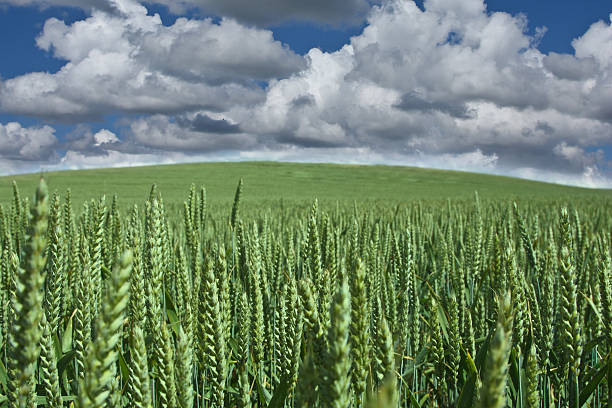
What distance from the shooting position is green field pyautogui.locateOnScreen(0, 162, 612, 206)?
105ft

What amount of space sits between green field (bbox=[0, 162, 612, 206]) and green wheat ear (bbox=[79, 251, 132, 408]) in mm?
27891

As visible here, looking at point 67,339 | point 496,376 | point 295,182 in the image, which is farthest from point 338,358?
point 295,182

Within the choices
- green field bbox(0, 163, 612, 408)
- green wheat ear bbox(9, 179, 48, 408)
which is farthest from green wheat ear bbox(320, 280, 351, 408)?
green wheat ear bbox(9, 179, 48, 408)

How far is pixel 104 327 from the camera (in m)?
0.57

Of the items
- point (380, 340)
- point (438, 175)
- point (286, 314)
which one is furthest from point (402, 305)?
point (438, 175)

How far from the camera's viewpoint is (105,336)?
581mm

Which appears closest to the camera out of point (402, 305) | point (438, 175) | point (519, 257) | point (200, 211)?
point (402, 305)

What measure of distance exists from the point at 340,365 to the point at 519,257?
368 centimetres

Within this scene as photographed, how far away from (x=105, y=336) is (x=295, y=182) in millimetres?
41548

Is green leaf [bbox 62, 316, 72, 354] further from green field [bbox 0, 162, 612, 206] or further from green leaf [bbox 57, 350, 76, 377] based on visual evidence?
green field [bbox 0, 162, 612, 206]

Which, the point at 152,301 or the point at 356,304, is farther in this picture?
the point at 152,301

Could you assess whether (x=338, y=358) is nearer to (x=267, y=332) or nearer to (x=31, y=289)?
(x=31, y=289)

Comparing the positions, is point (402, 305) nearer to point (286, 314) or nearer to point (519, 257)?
point (286, 314)

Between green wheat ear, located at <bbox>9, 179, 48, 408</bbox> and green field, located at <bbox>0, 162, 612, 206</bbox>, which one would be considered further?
green field, located at <bbox>0, 162, 612, 206</bbox>
